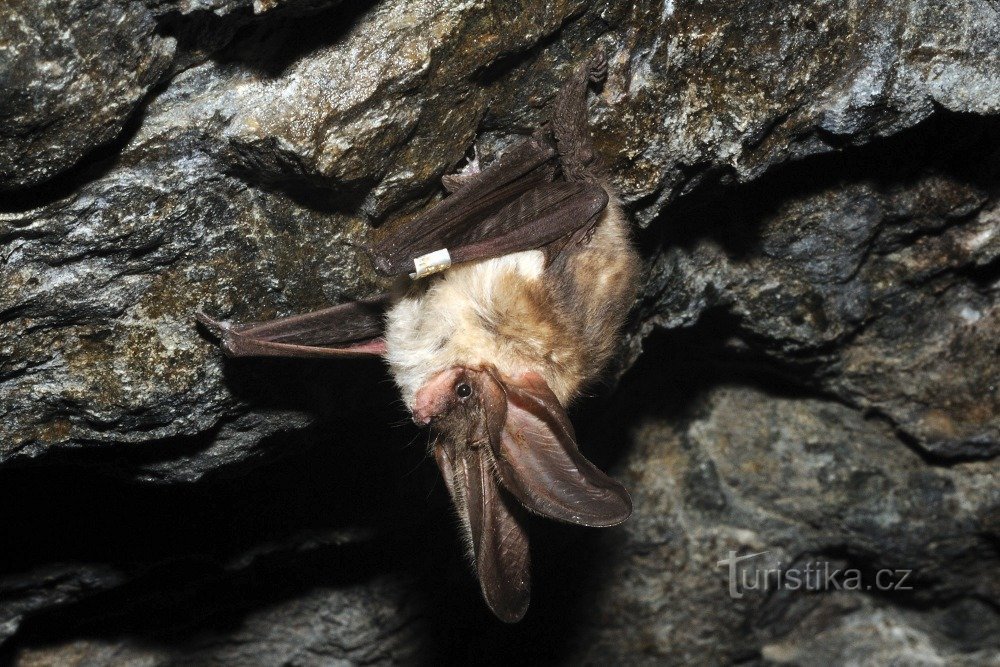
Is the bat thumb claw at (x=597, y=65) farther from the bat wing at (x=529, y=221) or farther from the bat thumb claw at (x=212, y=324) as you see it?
the bat thumb claw at (x=212, y=324)

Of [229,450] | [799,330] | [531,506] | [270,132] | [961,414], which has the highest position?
[270,132]

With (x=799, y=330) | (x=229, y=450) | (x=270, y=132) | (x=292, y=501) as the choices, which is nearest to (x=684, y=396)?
(x=799, y=330)

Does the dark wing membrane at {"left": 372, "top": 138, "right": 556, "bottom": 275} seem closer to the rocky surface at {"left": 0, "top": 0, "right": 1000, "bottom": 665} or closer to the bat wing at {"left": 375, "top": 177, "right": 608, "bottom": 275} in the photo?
the bat wing at {"left": 375, "top": 177, "right": 608, "bottom": 275}

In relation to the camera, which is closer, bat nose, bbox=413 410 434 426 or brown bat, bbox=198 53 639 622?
brown bat, bbox=198 53 639 622

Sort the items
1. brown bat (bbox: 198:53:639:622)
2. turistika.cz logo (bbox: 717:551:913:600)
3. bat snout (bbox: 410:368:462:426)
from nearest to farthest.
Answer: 1. brown bat (bbox: 198:53:639:622)
2. bat snout (bbox: 410:368:462:426)
3. turistika.cz logo (bbox: 717:551:913:600)

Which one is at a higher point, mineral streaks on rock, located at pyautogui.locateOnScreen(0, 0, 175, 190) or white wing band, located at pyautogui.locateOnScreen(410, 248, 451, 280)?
mineral streaks on rock, located at pyautogui.locateOnScreen(0, 0, 175, 190)

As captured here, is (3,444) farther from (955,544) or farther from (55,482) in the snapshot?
(955,544)

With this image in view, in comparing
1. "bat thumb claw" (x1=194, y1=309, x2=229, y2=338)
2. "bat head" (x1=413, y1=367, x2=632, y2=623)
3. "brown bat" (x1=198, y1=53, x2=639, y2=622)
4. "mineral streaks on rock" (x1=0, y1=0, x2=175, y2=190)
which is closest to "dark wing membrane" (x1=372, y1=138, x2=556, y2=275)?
"brown bat" (x1=198, y1=53, x2=639, y2=622)

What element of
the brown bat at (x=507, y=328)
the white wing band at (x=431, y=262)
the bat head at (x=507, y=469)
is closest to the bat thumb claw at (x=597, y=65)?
the brown bat at (x=507, y=328)
